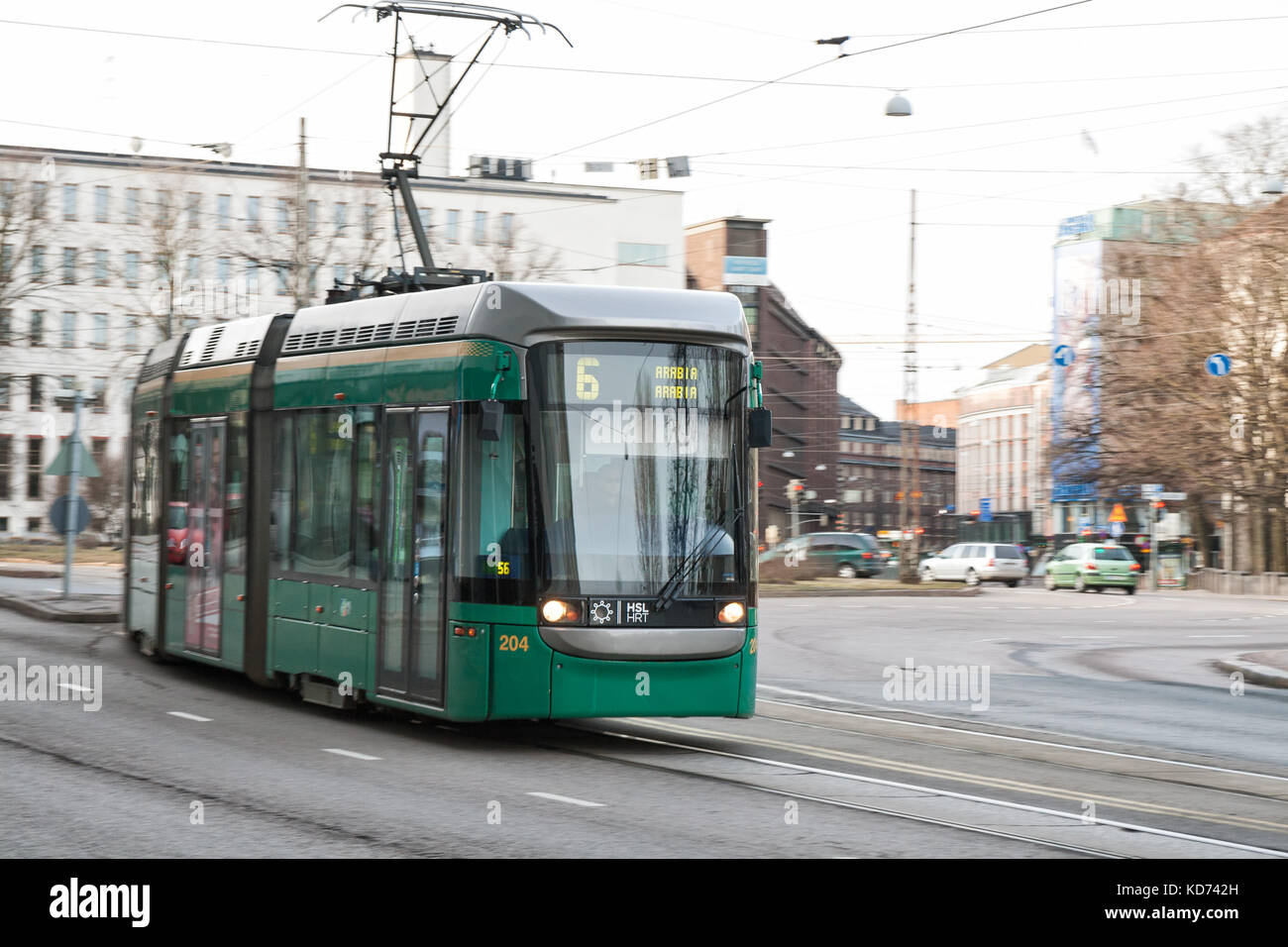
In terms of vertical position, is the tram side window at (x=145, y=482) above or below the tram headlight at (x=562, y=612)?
above

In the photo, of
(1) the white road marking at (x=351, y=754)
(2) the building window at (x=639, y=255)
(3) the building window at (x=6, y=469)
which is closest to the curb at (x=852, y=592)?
(1) the white road marking at (x=351, y=754)

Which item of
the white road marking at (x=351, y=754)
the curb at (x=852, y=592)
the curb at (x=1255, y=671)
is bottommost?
the curb at (x=1255, y=671)

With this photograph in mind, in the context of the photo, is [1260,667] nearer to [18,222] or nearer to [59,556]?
[18,222]

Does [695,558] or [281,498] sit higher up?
[281,498]

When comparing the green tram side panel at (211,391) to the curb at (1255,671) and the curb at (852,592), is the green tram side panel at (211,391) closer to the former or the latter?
the curb at (1255,671)

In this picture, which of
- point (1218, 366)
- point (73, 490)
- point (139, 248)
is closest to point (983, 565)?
point (1218, 366)

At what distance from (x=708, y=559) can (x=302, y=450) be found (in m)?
3.79

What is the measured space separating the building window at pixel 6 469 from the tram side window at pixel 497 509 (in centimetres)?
8164

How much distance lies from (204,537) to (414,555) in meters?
4.25

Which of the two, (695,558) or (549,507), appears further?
(695,558)

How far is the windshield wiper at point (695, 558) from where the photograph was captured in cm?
1106

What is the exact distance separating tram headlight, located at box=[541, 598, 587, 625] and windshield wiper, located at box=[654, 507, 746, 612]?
52cm

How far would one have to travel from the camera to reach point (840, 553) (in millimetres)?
61188
